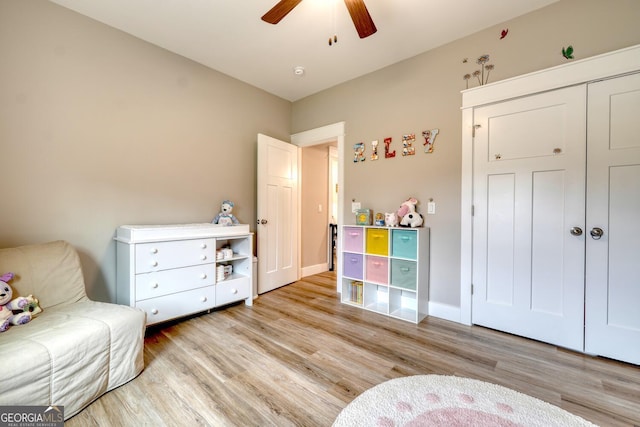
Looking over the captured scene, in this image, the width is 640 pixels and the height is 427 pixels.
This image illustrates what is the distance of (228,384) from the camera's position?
1571mm

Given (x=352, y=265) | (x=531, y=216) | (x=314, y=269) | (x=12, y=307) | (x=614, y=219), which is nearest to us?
(x=12, y=307)

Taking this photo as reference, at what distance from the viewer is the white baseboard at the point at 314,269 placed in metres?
4.11

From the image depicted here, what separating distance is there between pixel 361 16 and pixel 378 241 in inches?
76.9

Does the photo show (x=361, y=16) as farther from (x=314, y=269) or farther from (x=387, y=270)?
(x=314, y=269)

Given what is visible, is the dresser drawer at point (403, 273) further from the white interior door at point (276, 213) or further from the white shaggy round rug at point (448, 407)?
the white interior door at point (276, 213)

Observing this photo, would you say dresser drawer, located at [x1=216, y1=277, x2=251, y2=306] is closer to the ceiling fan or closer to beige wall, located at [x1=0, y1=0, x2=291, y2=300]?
beige wall, located at [x1=0, y1=0, x2=291, y2=300]

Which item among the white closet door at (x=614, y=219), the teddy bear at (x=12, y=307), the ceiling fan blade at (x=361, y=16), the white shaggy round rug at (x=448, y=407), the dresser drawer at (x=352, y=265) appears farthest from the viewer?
the dresser drawer at (x=352, y=265)

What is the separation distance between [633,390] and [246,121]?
4.09 metres

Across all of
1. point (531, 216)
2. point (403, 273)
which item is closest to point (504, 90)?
point (531, 216)

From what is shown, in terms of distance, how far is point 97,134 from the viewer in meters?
2.23

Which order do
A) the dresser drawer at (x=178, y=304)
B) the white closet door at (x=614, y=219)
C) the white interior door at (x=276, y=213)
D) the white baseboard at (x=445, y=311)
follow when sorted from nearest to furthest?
the white closet door at (x=614, y=219) → the dresser drawer at (x=178, y=304) → the white baseboard at (x=445, y=311) → the white interior door at (x=276, y=213)

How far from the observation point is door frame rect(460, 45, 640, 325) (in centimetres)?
180

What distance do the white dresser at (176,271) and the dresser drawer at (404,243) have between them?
1.58 m

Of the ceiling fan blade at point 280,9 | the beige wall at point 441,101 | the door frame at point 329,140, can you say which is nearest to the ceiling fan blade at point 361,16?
the ceiling fan blade at point 280,9
